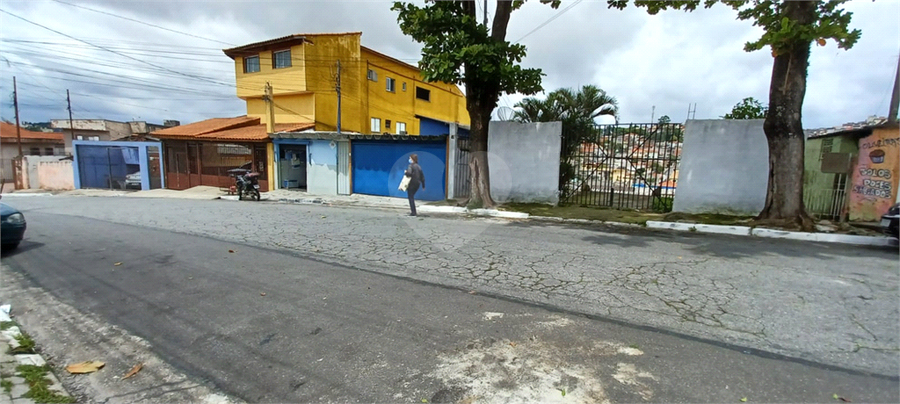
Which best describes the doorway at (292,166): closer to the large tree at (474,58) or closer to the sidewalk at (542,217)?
the sidewalk at (542,217)

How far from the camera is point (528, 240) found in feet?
22.3

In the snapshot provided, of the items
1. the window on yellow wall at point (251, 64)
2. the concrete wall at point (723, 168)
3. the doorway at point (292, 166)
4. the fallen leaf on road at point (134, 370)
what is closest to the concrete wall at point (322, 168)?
the doorway at point (292, 166)

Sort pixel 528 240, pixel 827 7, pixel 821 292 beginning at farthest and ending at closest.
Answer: pixel 827 7 < pixel 528 240 < pixel 821 292

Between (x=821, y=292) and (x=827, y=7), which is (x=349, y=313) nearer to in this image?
(x=821, y=292)

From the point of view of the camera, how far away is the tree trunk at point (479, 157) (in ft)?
35.0

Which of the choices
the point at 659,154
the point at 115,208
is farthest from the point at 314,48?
the point at 659,154

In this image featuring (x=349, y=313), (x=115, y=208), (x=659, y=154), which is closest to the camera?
(x=349, y=313)

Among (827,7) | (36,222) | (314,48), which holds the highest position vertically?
(314,48)

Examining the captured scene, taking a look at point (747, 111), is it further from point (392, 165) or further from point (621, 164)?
point (392, 165)

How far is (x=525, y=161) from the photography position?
1177 centimetres

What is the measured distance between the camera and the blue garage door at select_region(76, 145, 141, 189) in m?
20.5

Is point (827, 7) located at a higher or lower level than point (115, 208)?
higher

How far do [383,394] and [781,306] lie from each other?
13.5ft

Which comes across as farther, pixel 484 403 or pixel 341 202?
A: pixel 341 202
